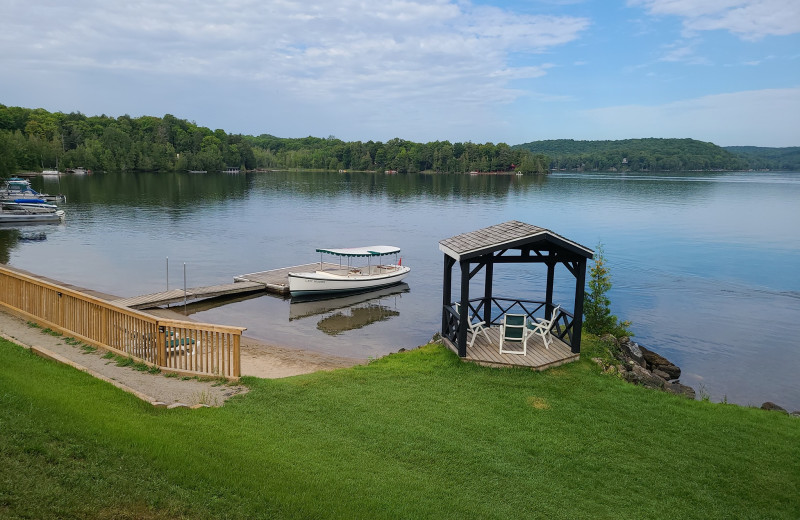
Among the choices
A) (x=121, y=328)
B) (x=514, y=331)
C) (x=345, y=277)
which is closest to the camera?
(x=121, y=328)

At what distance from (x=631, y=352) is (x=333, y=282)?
1615cm

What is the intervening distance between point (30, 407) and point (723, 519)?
8.98 m

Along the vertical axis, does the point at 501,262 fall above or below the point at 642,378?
above

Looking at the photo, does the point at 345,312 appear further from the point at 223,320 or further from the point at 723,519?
the point at 723,519

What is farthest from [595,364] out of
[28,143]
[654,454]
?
[28,143]

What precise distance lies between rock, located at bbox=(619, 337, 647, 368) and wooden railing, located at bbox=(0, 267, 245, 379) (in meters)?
12.3

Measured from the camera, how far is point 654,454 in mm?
8867

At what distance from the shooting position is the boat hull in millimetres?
29234

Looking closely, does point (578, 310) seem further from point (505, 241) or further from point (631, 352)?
point (631, 352)

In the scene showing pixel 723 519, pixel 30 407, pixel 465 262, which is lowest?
pixel 723 519

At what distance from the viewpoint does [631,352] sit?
1839 centimetres

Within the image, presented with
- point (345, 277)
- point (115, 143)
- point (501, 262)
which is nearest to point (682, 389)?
point (501, 262)

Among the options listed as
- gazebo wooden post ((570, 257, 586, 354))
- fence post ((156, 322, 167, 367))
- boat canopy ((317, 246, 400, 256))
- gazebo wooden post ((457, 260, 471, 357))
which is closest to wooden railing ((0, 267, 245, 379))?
fence post ((156, 322, 167, 367))

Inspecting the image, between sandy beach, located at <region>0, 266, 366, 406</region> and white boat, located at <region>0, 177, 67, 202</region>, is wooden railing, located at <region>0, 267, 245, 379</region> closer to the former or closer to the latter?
sandy beach, located at <region>0, 266, 366, 406</region>
